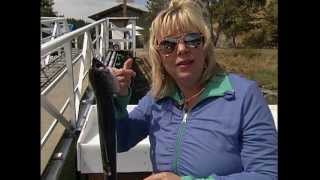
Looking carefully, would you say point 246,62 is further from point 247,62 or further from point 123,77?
point 123,77

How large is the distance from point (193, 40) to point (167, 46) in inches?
2.7

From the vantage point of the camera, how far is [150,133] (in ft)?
4.77

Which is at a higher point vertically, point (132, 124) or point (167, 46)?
→ point (167, 46)

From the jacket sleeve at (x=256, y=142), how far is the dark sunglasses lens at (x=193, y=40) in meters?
0.17

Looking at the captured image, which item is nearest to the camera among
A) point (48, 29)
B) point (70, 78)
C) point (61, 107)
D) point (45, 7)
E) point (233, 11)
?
point (45, 7)

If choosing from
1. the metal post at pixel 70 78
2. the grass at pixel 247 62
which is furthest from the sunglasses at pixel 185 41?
the metal post at pixel 70 78

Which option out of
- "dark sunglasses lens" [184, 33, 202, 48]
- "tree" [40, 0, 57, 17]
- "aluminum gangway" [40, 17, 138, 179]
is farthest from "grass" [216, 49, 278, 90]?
"aluminum gangway" [40, 17, 138, 179]

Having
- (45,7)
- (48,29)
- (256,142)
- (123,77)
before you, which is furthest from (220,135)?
(48,29)

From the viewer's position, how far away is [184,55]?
1283 mm

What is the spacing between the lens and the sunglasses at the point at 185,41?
127 centimetres

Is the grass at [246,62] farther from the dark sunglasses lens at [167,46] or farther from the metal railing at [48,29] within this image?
the metal railing at [48,29]
